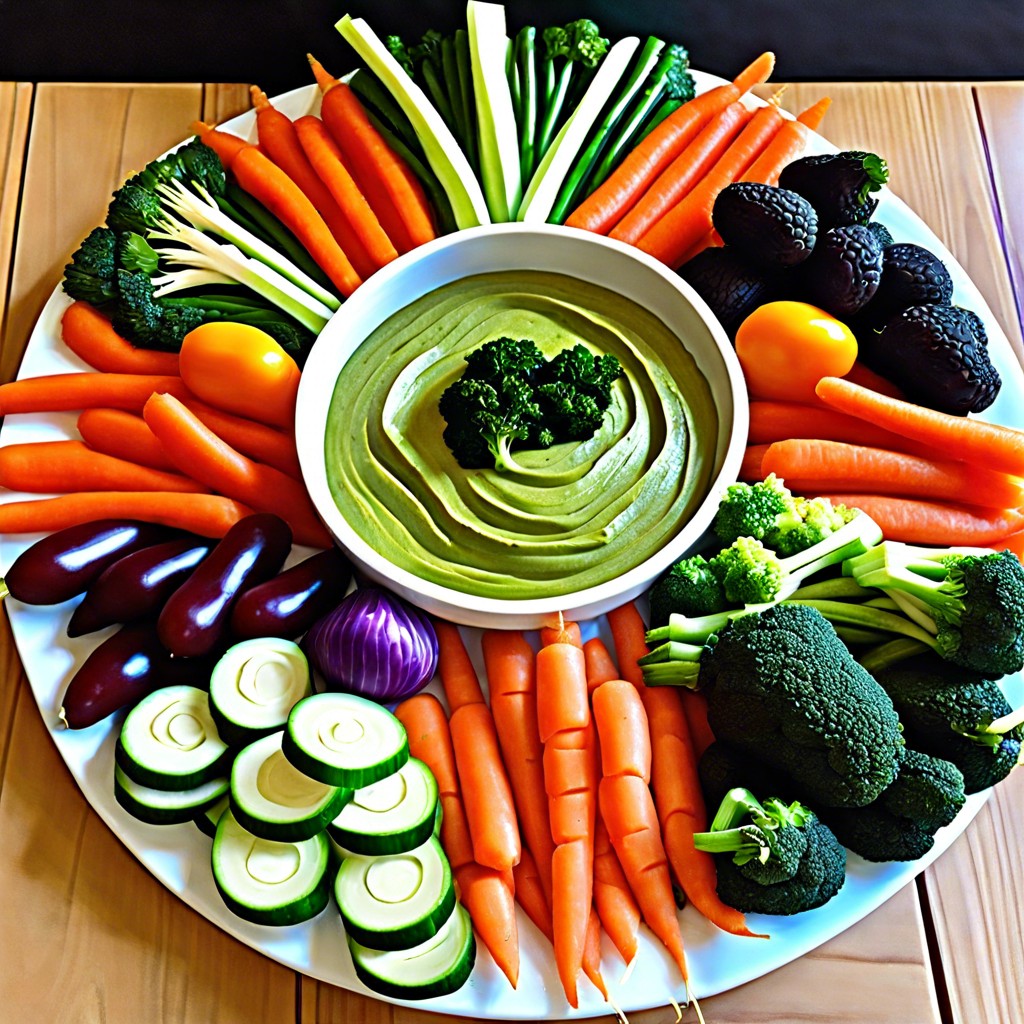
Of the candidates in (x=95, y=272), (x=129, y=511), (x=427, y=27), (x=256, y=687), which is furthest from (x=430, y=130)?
(x=256, y=687)

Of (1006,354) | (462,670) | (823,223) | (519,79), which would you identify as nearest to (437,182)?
(519,79)

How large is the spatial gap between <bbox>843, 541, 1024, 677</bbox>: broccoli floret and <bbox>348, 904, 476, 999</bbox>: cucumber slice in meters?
0.88

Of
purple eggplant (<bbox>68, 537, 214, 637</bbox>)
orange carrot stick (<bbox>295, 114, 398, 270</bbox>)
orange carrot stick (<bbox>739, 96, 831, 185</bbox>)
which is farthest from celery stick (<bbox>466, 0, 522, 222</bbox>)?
purple eggplant (<bbox>68, 537, 214, 637</bbox>)

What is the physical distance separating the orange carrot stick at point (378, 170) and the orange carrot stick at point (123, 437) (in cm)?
65

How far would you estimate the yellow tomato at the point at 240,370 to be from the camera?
2127mm

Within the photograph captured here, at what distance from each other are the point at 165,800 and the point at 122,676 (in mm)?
230

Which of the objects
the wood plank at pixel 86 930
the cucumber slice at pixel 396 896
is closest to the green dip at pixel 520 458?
the cucumber slice at pixel 396 896

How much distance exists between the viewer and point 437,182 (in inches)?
95.1

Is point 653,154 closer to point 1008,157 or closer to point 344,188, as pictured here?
point 344,188

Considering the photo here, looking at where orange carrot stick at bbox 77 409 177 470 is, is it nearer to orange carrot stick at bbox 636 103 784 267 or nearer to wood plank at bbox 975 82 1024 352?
orange carrot stick at bbox 636 103 784 267

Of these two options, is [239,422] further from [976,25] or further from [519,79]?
[976,25]

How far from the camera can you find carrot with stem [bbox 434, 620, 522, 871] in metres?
1.82

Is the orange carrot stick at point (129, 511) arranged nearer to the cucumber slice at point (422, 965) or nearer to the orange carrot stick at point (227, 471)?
the orange carrot stick at point (227, 471)

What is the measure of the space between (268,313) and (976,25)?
1913 millimetres
